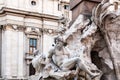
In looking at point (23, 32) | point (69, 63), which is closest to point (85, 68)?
point (69, 63)

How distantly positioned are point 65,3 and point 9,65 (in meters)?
8.21

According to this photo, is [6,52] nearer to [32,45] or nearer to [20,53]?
[20,53]

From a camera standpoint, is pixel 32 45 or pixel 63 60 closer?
pixel 63 60

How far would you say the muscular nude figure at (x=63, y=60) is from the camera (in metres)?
6.20

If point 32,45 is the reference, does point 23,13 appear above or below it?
above

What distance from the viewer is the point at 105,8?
688 cm

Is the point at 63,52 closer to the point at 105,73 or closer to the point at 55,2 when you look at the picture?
the point at 105,73

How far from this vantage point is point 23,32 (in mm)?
26484

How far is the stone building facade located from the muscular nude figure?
1773cm

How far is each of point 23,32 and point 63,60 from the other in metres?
19.9

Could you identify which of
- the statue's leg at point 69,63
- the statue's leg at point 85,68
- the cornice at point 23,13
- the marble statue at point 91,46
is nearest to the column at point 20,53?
the cornice at point 23,13

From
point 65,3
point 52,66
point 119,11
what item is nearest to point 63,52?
point 52,66

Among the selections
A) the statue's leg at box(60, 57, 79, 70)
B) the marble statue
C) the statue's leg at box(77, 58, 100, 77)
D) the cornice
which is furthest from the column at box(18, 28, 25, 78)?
the statue's leg at box(77, 58, 100, 77)

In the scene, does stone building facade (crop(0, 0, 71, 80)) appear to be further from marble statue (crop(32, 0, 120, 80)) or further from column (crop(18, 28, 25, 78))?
marble statue (crop(32, 0, 120, 80))
